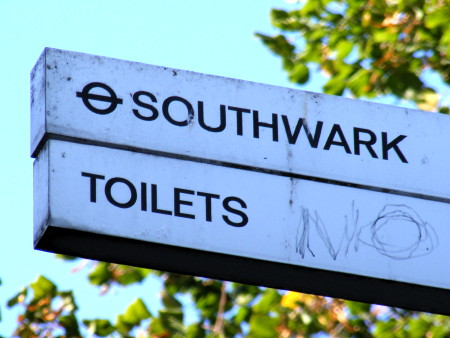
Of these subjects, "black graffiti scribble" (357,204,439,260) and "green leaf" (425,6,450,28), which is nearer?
"black graffiti scribble" (357,204,439,260)

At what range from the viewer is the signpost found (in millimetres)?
2518

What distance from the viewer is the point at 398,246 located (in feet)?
8.82

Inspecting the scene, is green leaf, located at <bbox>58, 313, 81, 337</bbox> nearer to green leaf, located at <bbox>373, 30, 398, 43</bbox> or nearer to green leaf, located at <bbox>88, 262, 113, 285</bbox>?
green leaf, located at <bbox>88, 262, 113, 285</bbox>

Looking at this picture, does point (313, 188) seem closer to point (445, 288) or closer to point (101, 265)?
point (445, 288)

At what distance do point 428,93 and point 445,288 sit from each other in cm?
405

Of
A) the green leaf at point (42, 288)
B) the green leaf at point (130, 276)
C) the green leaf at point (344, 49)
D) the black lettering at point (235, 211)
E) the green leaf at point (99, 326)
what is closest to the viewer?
the black lettering at point (235, 211)

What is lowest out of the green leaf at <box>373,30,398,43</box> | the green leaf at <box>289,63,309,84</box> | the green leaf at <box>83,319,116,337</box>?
the green leaf at <box>83,319,116,337</box>

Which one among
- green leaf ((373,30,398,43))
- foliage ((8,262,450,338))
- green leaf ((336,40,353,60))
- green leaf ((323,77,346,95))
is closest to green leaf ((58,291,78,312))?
foliage ((8,262,450,338))

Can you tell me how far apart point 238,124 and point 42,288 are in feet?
11.2

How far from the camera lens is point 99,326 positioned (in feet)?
20.4

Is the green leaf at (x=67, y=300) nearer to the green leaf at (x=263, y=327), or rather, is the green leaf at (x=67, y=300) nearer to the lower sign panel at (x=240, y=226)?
the green leaf at (x=263, y=327)

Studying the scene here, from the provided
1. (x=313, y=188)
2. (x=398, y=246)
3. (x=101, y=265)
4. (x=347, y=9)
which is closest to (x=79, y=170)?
(x=313, y=188)

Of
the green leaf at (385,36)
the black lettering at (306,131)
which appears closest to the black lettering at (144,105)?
the black lettering at (306,131)

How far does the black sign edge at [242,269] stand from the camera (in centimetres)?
249
